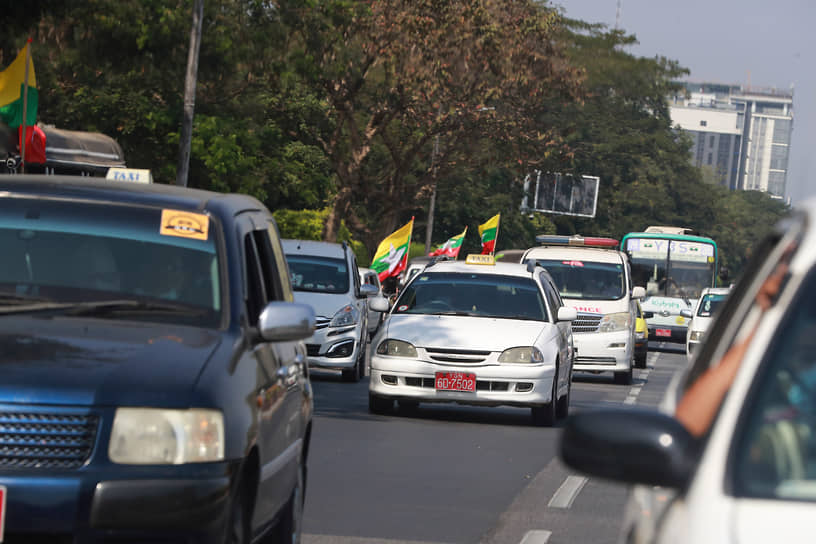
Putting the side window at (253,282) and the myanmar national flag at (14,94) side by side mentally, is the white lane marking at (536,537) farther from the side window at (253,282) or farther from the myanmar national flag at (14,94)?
the myanmar national flag at (14,94)

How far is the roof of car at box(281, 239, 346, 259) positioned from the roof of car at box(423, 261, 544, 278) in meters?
4.79

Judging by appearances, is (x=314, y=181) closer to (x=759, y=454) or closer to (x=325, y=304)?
(x=325, y=304)

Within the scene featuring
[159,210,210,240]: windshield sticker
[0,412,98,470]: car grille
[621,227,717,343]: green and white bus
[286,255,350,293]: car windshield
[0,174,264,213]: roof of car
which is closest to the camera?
[0,412,98,470]: car grille

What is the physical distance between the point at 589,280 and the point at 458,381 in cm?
1098

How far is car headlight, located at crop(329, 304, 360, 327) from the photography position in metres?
20.8

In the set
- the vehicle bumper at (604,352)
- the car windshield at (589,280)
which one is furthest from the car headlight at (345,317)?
the car windshield at (589,280)

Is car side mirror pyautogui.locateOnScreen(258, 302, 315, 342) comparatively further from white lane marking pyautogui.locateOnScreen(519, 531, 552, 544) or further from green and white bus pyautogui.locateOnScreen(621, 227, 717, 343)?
green and white bus pyautogui.locateOnScreen(621, 227, 717, 343)

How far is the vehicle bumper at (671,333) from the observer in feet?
Answer: 134

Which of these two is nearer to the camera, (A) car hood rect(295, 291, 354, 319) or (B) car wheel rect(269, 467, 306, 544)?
(B) car wheel rect(269, 467, 306, 544)

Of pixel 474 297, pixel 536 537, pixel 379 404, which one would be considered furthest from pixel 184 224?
pixel 474 297

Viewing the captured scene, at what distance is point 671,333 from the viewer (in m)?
41.0

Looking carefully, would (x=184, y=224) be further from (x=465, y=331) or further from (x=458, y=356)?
(x=465, y=331)

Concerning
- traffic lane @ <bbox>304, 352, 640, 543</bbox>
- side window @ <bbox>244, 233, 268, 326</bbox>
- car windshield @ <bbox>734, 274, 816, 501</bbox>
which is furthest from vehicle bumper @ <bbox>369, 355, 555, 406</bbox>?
car windshield @ <bbox>734, 274, 816, 501</bbox>

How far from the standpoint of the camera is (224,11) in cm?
3584
